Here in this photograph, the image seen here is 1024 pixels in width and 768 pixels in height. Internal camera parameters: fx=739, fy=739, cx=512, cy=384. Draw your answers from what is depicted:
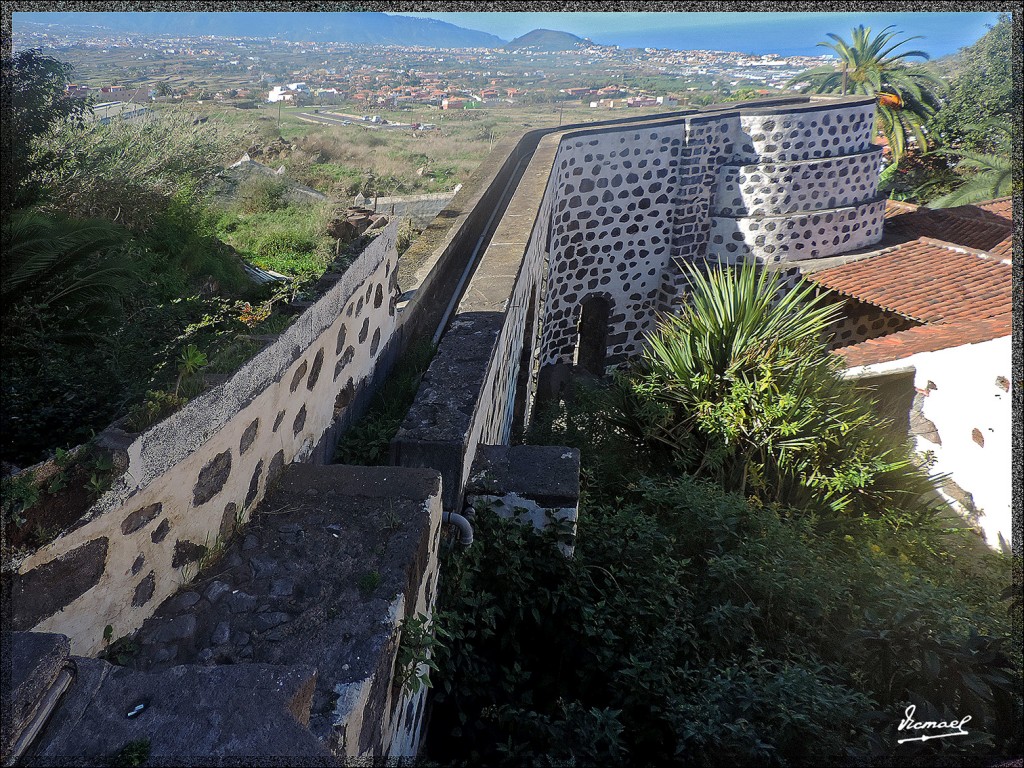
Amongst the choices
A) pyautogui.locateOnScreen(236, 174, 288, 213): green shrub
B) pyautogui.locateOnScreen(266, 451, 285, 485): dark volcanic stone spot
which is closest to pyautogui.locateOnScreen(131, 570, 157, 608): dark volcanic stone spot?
pyautogui.locateOnScreen(266, 451, 285, 485): dark volcanic stone spot

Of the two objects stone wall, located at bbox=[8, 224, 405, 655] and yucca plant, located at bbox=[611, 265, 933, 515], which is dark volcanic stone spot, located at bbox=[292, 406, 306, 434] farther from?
yucca plant, located at bbox=[611, 265, 933, 515]

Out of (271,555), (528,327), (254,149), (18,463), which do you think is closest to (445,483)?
(271,555)

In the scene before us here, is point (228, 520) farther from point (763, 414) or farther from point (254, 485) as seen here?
point (763, 414)

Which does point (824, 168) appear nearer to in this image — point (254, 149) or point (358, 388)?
point (254, 149)

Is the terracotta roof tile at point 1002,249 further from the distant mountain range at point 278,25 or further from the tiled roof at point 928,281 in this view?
the distant mountain range at point 278,25

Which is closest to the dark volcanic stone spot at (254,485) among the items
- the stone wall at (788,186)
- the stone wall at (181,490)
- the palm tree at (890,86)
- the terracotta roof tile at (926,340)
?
the stone wall at (181,490)

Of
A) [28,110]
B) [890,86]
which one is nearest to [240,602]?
[28,110]

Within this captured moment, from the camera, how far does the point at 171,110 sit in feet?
19.9

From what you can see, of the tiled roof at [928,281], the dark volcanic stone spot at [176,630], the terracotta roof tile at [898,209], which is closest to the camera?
the dark volcanic stone spot at [176,630]

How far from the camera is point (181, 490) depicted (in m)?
1.89

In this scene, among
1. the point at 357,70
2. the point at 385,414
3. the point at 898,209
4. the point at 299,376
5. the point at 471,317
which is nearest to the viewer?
the point at 299,376

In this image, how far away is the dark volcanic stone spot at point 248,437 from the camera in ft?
7.09

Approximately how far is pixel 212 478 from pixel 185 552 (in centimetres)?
20

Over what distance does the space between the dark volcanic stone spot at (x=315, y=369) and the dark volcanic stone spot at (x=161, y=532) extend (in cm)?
90
